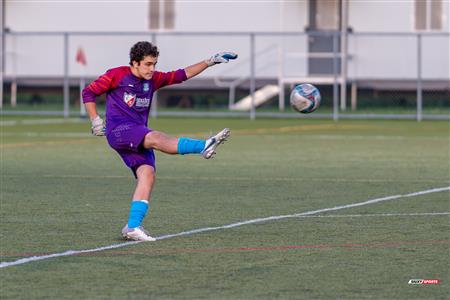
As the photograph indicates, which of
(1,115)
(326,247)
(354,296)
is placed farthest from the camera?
(1,115)

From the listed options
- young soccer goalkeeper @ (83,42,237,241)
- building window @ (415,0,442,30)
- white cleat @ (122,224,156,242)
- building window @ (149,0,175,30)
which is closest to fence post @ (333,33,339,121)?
building window @ (415,0,442,30)

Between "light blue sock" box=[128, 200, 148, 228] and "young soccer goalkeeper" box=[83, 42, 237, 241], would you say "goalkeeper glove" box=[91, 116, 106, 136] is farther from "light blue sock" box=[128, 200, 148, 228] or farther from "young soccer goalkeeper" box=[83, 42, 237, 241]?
"light blue sock" box=[128, 200, 148, 228]

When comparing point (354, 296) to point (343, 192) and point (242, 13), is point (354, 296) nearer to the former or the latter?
point (343, 192)

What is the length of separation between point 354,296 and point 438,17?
2980 cm

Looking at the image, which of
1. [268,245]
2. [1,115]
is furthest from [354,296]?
[1,115]

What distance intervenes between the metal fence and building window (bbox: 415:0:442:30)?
0.40 m

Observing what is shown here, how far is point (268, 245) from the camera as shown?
10.5 meters

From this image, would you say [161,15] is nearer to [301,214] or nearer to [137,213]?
[301,214]

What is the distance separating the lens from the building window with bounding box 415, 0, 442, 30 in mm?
36969

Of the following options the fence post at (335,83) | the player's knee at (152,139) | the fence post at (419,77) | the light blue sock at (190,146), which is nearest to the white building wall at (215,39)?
the fence post at (335,83)

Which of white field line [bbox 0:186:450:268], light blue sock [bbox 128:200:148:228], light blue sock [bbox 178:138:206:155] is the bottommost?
white field line [bbox 0:186:450:268]

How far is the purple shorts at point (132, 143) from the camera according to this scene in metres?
11.1

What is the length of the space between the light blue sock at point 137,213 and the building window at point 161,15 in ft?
91.9

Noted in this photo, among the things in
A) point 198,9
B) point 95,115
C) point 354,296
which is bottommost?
point 354,296
